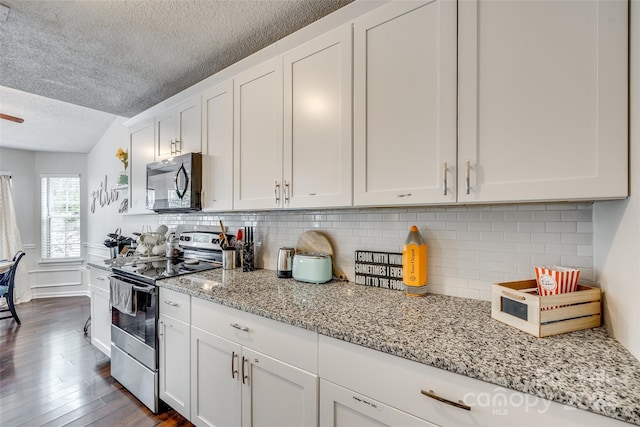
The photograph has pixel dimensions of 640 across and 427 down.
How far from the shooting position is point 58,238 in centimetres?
490

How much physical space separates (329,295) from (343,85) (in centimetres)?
106

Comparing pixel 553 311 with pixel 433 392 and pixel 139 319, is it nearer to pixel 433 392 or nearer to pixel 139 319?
pixel 433 392

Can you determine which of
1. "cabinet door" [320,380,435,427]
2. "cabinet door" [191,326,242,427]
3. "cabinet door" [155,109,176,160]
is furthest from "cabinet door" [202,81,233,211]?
"cabinet door" [320,380,435,427]

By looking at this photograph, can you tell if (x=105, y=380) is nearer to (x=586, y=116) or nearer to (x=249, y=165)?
(x=249, y=165)

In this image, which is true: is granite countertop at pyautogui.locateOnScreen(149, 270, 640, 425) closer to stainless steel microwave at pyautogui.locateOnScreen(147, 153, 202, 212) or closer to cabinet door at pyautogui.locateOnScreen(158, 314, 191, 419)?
cabinet door at pyautogui.locateOnScreen(158, 314, 191, 419)

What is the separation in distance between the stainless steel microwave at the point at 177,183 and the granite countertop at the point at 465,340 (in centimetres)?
86

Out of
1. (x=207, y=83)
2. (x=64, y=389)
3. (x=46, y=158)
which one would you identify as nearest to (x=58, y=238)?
(x=46, y=158)

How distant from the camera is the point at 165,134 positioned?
2465 millimetres

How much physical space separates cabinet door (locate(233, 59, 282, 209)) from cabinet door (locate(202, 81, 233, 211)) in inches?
2.8

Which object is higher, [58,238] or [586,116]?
[586,116]

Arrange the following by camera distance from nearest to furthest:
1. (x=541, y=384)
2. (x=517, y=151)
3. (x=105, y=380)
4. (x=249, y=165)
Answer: (x=541, y=384)
(x=517, y=151)
(x=249, y=165)
(x=105, y=380)

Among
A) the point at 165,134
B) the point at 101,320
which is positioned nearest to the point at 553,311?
the point at 165,134

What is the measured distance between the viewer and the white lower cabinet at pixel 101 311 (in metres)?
2.51

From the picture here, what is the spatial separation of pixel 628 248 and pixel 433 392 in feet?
2.37
